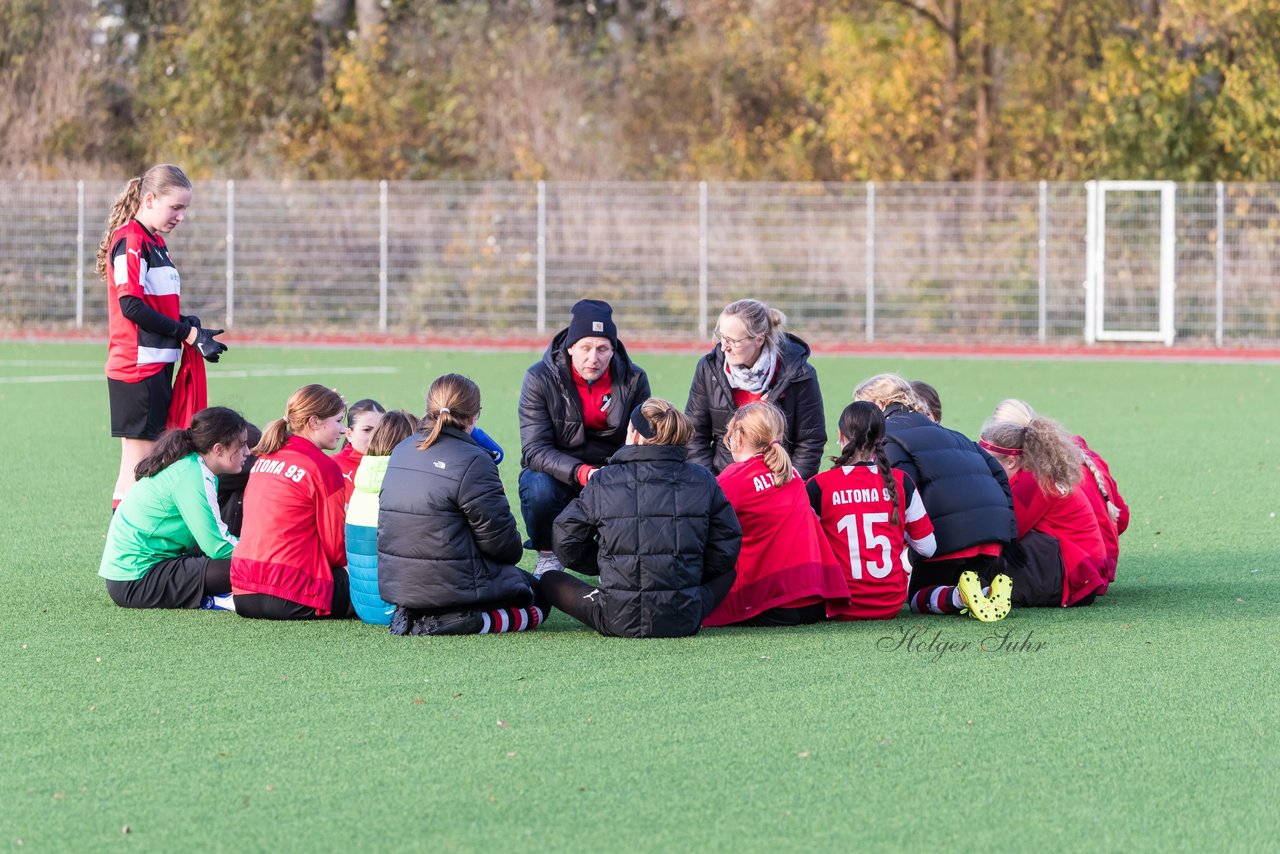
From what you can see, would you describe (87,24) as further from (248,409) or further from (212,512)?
(212,512)

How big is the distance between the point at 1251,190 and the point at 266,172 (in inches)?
640

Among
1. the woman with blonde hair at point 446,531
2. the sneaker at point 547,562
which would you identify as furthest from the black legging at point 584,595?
the sneaker at point 547,562

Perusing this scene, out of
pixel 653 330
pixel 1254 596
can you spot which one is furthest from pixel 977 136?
pixel 1254 596

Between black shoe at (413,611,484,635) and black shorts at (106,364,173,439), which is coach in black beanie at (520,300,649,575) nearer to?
black shoe at (413,611,484,635)

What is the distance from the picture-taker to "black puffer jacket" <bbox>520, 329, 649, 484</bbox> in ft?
24.6

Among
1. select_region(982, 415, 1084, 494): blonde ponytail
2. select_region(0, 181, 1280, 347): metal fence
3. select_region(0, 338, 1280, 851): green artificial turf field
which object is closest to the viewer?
select_region(0, 338, 1280, 851): green artificial turf field

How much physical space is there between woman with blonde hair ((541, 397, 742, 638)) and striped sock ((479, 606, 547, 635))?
0.25m

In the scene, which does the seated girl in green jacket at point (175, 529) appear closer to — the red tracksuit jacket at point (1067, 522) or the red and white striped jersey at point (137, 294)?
the red and white striped jersey at point (137, 294)

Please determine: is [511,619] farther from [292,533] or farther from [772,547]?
[772,547]

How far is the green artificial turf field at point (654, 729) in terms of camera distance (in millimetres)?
4055

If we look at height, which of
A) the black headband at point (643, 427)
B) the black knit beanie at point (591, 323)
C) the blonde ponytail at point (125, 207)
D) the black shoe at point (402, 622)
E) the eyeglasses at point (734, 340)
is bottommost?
the black shoe at point (402, 622)

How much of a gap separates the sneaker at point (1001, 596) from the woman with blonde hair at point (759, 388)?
1.24 metres

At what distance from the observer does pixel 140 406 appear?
298 inches

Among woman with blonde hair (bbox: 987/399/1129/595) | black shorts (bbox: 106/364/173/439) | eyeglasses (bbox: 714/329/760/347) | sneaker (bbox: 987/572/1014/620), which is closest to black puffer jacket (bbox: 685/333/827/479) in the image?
eyeglasses (bbox: 714/329/760/347)
